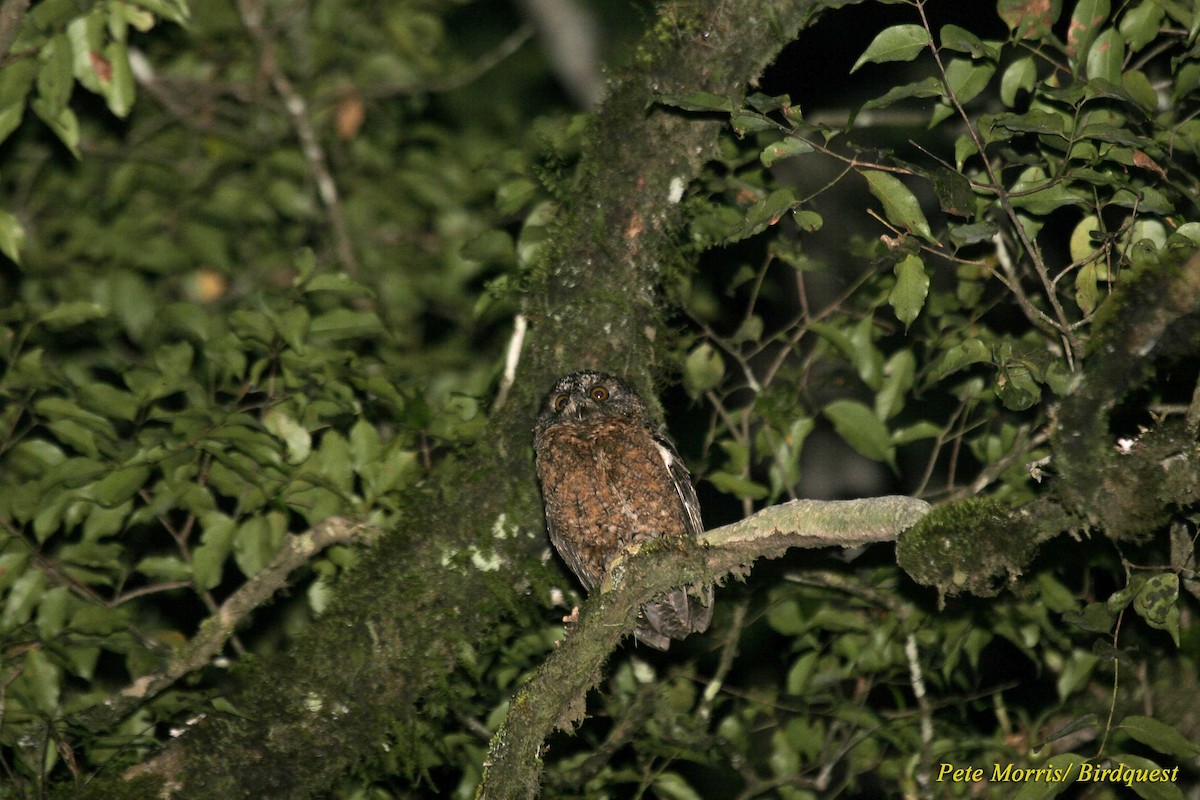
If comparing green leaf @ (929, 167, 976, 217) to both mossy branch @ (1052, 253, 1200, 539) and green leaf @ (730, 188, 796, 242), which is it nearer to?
green leaf @ (730, 188, 796, 242)

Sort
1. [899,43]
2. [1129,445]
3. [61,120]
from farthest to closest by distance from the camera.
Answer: [61,120] → [899,43] → [1129,445]

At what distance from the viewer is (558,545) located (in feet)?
14.4

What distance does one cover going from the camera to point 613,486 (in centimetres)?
448

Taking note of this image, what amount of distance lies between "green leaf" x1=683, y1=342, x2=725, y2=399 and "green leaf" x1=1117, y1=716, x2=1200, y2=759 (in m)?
2.07

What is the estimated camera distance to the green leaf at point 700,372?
4.62 metres

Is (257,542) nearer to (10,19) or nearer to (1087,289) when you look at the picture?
(10,19)

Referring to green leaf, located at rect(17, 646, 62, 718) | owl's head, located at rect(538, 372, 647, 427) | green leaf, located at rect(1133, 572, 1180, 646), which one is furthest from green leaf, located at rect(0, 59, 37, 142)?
green leaf, located at rect(1133, 572, 1180, 646)

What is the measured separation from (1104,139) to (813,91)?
374 centimetres

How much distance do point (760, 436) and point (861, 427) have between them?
1.69 feet

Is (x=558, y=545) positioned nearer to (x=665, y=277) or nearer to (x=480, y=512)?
(x=480, y=512)

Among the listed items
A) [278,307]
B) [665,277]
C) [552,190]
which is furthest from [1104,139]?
[278,307]

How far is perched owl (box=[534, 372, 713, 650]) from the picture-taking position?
4.28 m

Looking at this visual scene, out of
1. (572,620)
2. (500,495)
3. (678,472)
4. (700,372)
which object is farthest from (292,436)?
(700,372)

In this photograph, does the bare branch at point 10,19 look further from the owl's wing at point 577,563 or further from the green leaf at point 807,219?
the green leaf at point 807,219
